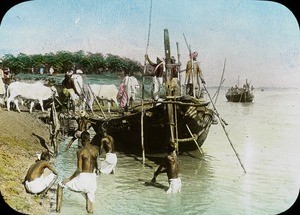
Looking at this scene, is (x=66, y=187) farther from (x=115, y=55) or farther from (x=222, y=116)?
(x=222, y=116)

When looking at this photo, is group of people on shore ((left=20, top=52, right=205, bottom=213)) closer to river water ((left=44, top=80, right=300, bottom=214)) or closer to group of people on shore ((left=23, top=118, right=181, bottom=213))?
group of people on shore ((left=23, top=118, right=181, bottom=213))

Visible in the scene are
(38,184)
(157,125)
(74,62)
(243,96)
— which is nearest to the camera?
(38,184)

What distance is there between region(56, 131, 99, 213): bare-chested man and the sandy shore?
0.91 feet

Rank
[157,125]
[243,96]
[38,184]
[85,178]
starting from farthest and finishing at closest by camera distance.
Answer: [157,125] → [243,96] → [38,184] → [85,178]

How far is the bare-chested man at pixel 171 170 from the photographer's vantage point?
19.0 ft

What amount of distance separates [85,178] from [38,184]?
0.54 meters

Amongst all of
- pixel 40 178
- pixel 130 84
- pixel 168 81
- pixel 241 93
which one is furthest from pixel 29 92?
pixel 241 93

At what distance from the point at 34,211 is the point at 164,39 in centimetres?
227

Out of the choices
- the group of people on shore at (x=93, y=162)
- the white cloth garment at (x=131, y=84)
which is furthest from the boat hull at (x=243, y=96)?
the white cloth garment at (x=131, y=84)

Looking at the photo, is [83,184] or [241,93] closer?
[83,184]

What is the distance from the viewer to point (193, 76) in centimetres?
601

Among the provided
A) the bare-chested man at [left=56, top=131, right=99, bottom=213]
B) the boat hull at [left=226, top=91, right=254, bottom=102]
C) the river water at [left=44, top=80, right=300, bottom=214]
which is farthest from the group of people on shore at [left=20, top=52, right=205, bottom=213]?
the boat hull at [left=226, top=91, right=254, bottom=102]

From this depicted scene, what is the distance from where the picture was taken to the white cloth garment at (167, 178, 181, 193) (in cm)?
579

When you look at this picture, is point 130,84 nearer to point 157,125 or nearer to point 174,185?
point 157,125
